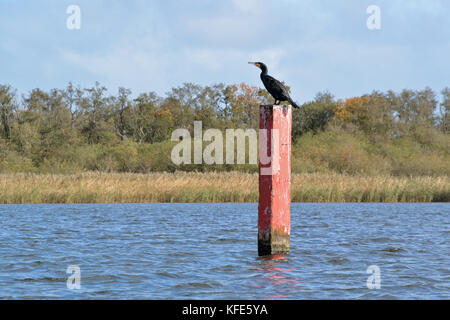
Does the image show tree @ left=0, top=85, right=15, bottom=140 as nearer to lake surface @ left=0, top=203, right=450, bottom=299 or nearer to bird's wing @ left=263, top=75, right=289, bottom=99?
lake surface @ left=0, top=203, right=450, bottom=299

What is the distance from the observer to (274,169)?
36.5 feet

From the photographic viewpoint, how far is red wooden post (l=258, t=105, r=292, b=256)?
11102 millimetres

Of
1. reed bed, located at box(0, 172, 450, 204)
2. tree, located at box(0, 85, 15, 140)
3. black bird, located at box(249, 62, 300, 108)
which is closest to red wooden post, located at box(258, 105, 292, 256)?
black bird, located at box(249, 62, 300, 108)

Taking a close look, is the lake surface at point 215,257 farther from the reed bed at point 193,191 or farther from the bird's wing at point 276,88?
the reed bed at point 193,191

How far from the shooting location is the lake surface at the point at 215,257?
32.2 feet

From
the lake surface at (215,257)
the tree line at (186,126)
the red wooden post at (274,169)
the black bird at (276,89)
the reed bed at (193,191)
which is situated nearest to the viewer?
the lake surface at (215,257)

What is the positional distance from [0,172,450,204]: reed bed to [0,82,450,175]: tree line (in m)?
13.3

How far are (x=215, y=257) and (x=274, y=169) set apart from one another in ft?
9.03

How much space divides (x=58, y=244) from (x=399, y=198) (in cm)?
1957

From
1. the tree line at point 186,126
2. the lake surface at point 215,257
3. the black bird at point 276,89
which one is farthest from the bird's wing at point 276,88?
the tree line at point 186,126

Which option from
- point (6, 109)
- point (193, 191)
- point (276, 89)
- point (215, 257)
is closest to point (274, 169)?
point (276, 89)

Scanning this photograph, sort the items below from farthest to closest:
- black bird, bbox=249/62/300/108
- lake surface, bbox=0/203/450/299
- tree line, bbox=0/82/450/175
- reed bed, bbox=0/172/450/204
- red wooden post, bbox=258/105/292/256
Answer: tree line, bbox=0/82/450/175 → reed bed, bbox=0/172/450/204 → black bird, bbox=249/62/300/108 → red wooden post, bbox=258/105/292/256 → lake surface, bbox=0/203/450/299

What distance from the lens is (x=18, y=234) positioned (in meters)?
17.5

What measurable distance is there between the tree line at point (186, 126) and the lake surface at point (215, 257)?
2338cm
